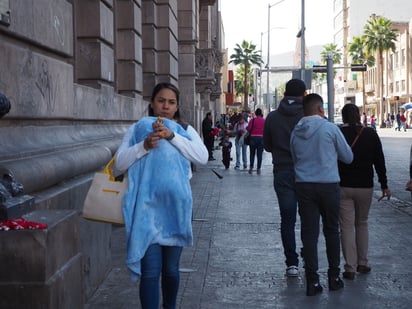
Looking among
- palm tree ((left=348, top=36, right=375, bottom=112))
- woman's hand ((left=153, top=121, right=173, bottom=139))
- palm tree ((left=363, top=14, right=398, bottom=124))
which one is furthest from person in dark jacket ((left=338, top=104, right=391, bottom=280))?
palm tree ((left=348, top=36, right=375, bottom=112))

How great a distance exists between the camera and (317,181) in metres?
6.38

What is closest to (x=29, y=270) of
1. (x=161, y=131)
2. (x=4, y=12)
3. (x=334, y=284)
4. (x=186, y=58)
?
(x=161, y=131)

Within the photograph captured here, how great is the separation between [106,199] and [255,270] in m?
3.27

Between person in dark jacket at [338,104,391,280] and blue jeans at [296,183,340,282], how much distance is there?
51 cm

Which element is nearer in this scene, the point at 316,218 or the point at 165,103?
the point at 165,103

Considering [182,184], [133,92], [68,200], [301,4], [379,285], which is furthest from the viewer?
[301,4]

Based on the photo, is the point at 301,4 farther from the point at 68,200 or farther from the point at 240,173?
the point at 68,200

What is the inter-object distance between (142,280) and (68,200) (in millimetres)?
1609

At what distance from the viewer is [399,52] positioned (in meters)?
87.8

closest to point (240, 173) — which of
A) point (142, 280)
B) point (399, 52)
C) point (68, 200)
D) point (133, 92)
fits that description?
point (133, 92)

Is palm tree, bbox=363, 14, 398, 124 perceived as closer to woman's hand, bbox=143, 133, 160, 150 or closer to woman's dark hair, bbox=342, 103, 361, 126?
woman's dark hair, bbox=342, 103, 361, 126

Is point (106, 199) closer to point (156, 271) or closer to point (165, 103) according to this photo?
point (156, 271)

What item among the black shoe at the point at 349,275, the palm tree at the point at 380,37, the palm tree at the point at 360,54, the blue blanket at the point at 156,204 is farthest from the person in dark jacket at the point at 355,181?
the palm tree at the point at 360,54

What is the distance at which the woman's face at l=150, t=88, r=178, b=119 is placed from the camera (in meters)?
4.80
